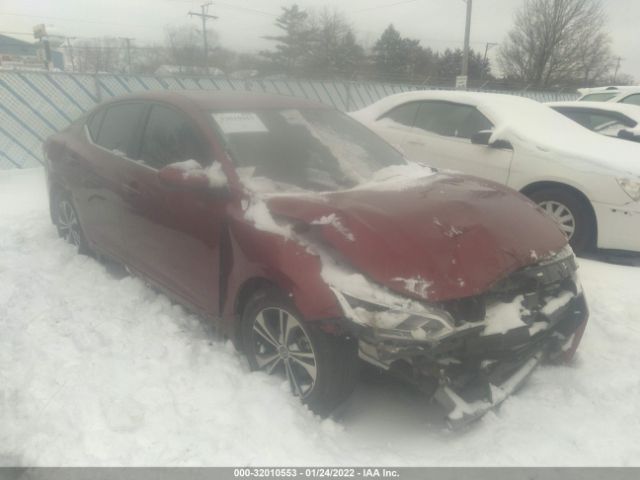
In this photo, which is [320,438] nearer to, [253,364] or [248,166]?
[253,364]

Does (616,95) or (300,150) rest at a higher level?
(616,95)

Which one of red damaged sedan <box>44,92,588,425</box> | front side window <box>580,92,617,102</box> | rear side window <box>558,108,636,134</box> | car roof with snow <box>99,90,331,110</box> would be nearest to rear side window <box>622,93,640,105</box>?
front side window <box>580,92,617,102</box>

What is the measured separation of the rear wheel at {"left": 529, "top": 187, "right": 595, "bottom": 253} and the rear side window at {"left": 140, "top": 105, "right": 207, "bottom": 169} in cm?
323

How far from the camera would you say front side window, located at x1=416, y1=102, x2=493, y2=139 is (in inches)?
217

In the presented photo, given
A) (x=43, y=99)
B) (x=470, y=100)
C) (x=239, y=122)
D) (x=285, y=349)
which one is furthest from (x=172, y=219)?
(x=43, y=99)

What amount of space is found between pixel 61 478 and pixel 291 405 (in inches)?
40.9

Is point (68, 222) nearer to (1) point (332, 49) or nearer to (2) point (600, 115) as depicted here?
(2) point (600, 115)

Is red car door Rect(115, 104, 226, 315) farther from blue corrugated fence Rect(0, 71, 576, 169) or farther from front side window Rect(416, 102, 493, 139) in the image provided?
blue corrugated fence Rect(0, 71, 576, 169)

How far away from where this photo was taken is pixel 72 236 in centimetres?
455

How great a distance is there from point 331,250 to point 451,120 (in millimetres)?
3930

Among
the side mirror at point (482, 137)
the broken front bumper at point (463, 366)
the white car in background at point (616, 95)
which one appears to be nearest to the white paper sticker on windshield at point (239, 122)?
the broken front bumper at point (463, 366)

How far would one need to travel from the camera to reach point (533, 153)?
4891 mm

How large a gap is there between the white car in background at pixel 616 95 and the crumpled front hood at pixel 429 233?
808 centimetres

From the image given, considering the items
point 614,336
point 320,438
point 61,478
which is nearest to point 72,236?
point 61,478
